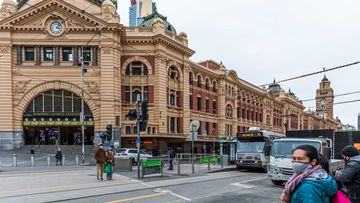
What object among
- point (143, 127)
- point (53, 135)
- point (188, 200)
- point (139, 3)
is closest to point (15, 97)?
point (53, 135)

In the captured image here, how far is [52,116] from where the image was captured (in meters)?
43.1

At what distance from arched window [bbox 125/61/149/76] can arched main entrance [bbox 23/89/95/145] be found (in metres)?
6.79

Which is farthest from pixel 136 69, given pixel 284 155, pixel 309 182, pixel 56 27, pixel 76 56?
pixel 309 182

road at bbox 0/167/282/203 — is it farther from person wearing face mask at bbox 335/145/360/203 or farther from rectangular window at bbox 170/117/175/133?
rectangular window at bbox 170/117/175/133

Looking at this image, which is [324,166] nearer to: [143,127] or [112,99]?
[143,127]

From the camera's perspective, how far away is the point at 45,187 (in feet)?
48.1

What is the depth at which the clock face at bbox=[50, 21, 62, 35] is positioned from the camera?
4322 cm

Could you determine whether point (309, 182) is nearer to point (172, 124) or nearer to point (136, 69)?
point (136, 69)

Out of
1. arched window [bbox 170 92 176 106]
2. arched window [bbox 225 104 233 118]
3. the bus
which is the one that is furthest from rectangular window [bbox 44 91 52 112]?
arched window [bbox 225 104 233 118]

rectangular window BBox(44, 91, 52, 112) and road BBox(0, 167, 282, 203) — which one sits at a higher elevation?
rectangular window BBox(44, 91, 52, 112)

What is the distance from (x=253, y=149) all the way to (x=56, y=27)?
1140 inches

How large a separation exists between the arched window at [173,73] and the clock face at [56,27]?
47.2 feet

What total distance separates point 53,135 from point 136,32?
15935 mm

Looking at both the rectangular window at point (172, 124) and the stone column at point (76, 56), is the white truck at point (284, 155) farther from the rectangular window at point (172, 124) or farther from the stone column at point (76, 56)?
Result: the rectangular window at point (172, 124)
